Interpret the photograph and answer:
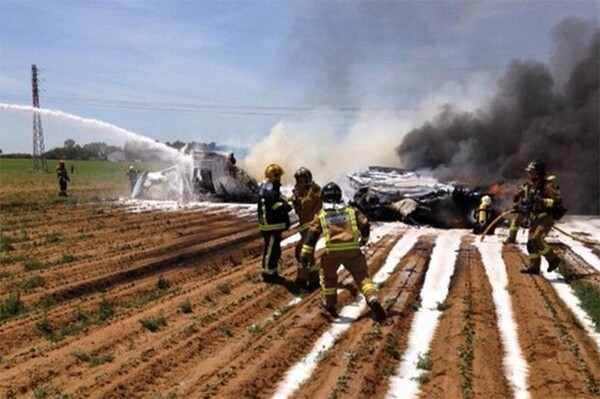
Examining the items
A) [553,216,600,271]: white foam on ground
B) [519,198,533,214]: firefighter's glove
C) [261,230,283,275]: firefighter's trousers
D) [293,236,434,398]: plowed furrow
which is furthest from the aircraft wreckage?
[293,236,434,398]: plowed furrow

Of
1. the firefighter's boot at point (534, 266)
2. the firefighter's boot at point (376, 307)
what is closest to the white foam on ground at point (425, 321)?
the firefighter's boot at point (376, 307)

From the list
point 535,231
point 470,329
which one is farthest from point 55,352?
point 535,231

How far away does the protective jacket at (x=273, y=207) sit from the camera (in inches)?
376

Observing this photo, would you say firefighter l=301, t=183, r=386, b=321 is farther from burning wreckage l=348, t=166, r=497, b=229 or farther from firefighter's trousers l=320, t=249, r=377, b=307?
burning wreckage l=348, t=166, r=497, b=229

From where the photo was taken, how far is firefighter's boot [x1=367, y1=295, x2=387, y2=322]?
746 centimetres

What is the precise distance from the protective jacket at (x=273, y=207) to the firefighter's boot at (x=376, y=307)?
246 cm

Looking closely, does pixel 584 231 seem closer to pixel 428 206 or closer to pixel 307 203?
pixel 428 206

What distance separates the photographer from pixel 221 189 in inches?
950

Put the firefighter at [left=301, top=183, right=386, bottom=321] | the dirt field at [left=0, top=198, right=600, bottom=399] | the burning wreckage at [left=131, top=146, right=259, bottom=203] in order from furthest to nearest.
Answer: the burning wreckage at [left=131, top=146, right=259, bottom=203], the firefighter at [left=301, top=183, right=386, bottom=321], the dirt field at [left=0, top=198, right=600, bottom=399]

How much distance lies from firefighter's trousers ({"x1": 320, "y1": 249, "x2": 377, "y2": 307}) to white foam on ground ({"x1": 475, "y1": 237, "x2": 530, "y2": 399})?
→ 5.12 feet

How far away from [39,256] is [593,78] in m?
23.2

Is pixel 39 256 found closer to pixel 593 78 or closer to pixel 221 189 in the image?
pixel 221 189

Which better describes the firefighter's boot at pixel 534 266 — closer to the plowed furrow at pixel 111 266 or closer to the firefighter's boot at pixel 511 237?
the firefighter's boot at pixel 511 237

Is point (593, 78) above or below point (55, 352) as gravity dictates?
above
